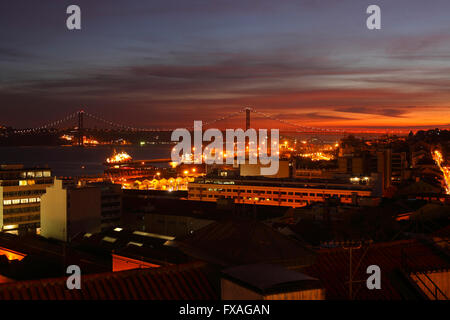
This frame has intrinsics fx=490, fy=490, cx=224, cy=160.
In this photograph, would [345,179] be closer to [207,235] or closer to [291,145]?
[207,235]

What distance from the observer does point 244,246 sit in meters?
1.83

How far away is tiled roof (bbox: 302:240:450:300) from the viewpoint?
1911 millimetres

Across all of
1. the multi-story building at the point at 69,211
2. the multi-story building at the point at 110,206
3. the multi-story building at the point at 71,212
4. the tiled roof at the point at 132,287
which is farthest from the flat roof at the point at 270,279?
the multi-story building at the point at 110,206

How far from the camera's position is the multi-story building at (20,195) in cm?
1573

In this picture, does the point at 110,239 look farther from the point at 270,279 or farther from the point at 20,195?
the point at 20,195

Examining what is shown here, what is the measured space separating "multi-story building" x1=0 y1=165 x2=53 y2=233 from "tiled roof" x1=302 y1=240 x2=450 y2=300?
48.9ft

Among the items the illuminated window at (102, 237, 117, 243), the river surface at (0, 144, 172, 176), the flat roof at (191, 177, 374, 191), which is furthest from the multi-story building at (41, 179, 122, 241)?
the river surface at (0, 144, 172, 176)

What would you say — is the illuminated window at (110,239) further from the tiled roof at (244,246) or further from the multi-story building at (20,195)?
the multi-story building at (20,195)

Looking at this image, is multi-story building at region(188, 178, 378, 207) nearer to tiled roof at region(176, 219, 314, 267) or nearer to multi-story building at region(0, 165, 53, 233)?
multi-story building at region(0, 165, 53, 233)

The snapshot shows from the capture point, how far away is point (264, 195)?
20.1 meters

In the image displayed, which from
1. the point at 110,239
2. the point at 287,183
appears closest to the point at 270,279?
the point at 110,239

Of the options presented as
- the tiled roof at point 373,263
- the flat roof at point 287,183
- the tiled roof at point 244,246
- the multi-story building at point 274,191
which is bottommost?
the multi-story building at point 274,191

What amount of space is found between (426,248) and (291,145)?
197 ft

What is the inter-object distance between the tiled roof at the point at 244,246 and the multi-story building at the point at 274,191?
615 inches
